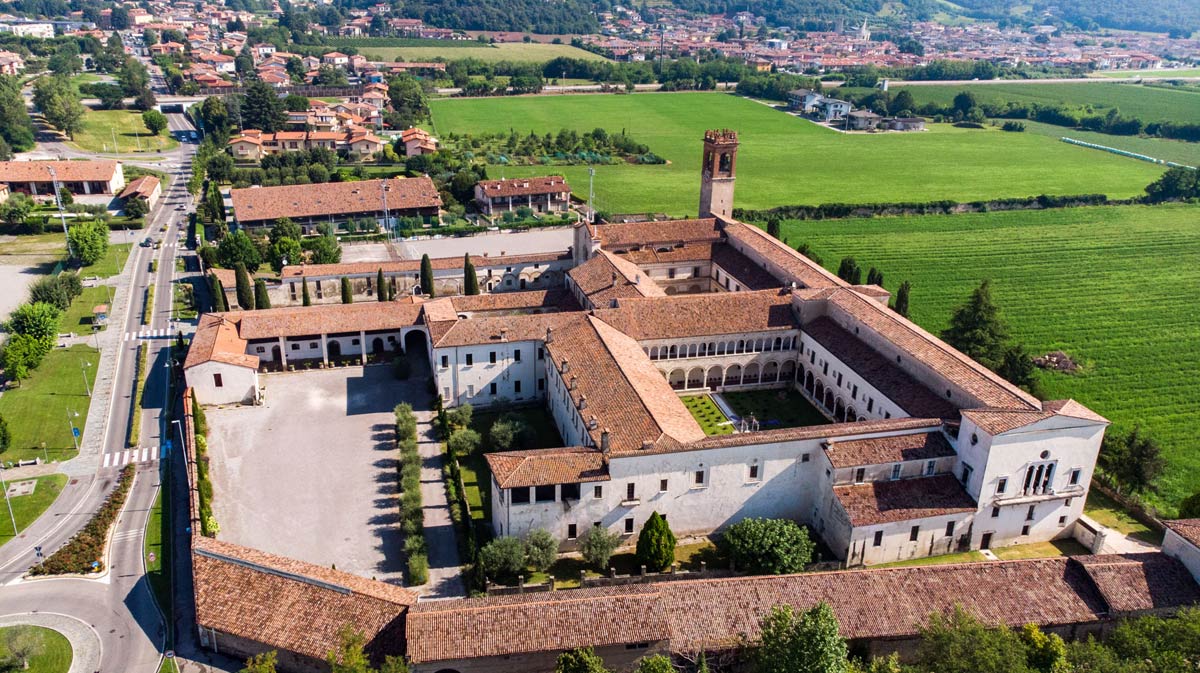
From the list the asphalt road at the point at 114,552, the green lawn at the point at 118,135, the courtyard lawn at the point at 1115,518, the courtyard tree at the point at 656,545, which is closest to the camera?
the asphalt road at the point at 114,552

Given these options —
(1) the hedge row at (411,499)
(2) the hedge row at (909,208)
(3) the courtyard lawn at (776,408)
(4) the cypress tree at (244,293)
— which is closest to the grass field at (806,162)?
(2) the hedge row at (909,208)

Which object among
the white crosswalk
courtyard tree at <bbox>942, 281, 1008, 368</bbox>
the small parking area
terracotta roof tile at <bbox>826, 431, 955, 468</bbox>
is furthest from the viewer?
courtyard tree at <bbox>942, 281, 1008, 368</bbox>

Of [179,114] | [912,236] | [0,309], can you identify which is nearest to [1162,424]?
[912,236]

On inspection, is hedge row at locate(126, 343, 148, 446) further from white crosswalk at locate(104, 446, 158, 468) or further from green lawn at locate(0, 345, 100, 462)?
green lawn at locate(0, 345, 100, 462)

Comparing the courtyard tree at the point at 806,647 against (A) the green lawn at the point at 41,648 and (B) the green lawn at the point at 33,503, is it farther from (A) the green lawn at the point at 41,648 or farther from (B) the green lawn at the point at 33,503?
(B) the green lawn at the point at 33,503

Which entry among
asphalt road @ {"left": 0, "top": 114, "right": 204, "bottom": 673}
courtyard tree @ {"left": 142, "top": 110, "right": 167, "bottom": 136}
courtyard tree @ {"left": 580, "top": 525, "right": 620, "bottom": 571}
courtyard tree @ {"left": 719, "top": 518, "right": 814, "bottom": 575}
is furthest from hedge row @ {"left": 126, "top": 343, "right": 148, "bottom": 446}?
courtyard tree @ {"left": 142, "top": 110, "right": 167, "bottom": 136}

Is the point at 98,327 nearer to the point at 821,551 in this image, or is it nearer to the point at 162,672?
the point at 162,672

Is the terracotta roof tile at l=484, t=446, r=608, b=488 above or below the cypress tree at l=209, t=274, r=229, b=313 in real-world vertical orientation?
above
